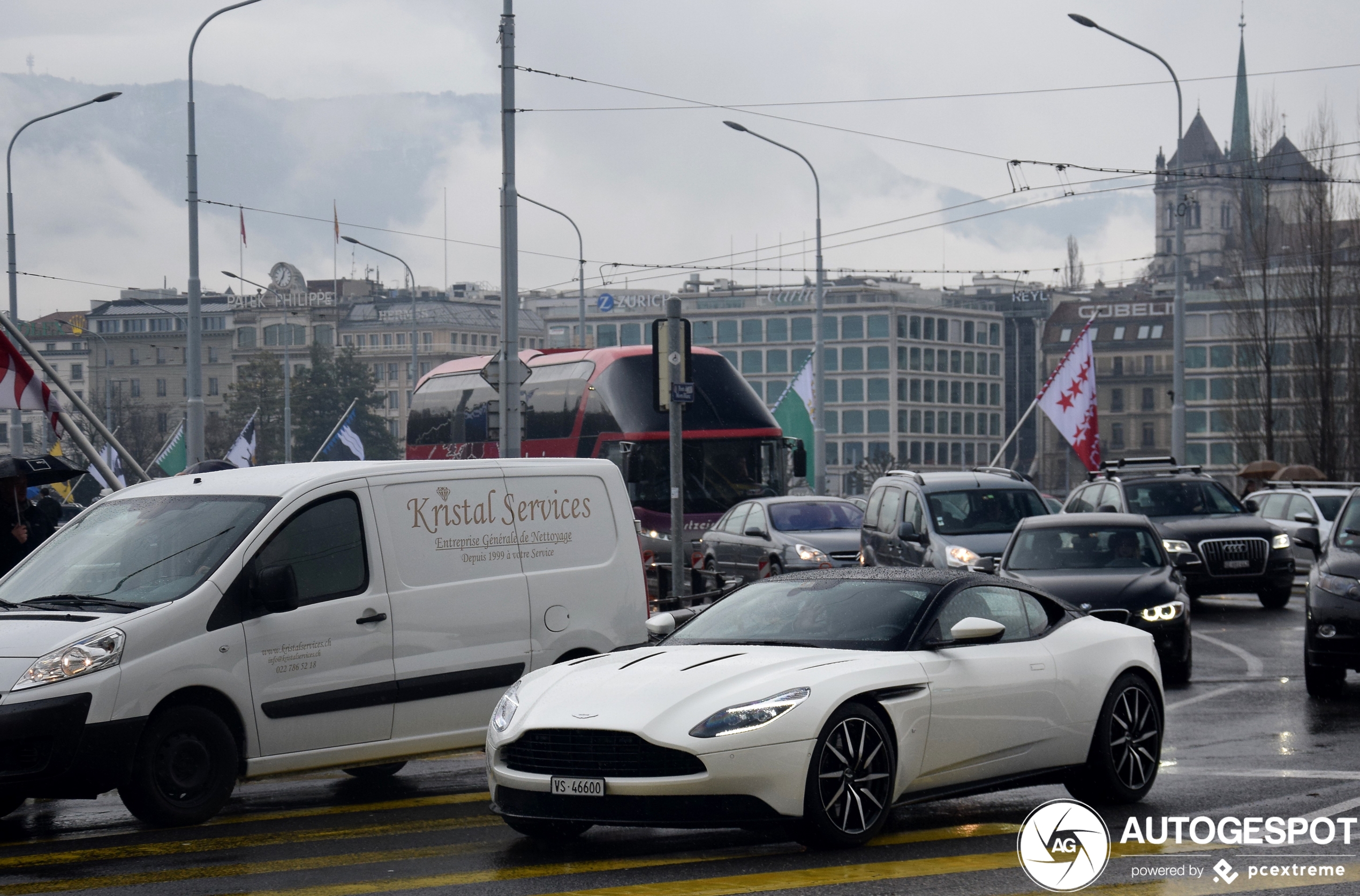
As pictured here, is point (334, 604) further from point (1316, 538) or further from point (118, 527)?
point (1316, 538)

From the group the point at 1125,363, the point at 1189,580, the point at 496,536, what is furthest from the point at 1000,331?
the point at 496,536

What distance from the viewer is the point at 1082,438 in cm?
3747

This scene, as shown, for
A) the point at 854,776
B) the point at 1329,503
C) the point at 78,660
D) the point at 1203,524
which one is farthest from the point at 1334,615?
the point at 1329,503

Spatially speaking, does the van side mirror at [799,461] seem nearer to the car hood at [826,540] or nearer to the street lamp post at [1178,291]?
the car hood at [826,540]

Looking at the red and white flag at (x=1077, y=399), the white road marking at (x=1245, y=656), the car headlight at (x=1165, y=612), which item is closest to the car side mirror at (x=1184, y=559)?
the white road marking at (x=1245, y=656)

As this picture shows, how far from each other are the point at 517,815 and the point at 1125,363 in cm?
15789

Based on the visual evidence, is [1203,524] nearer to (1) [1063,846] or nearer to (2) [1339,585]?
(2) [1339,585]

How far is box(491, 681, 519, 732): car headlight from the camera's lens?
786 centimetres

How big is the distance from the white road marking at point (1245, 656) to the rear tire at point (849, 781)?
28.3 ft

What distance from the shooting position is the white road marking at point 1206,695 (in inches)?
525

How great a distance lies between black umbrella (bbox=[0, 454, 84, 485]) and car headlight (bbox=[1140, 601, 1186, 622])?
8743 millimetres

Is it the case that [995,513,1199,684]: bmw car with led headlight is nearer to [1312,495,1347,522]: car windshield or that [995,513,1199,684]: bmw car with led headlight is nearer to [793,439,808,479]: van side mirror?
[793,439,808,479]: van side mirror

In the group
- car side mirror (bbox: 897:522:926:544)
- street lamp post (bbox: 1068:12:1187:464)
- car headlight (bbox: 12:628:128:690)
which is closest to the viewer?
car headlight (bbox: 12:628:128:690)

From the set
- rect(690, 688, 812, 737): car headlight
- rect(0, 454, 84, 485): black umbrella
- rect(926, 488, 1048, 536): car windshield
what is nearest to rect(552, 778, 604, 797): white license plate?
rect(690, 688, 812, 737): car headlight
